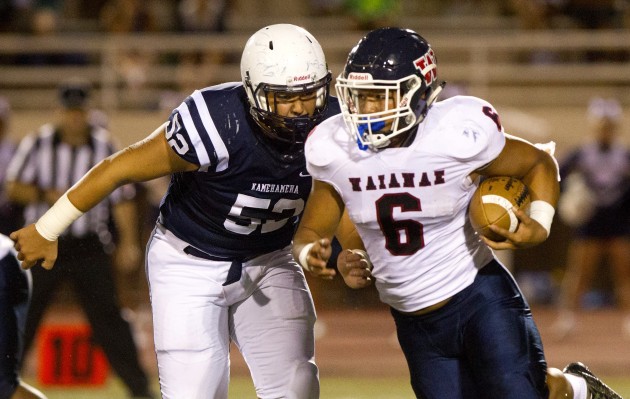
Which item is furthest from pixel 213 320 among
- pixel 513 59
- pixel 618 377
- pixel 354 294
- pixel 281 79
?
pixel 513 59

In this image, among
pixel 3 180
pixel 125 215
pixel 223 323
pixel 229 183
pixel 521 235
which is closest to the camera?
pixel 521 235

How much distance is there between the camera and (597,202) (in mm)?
8273

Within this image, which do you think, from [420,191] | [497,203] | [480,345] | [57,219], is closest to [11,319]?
[57,219]

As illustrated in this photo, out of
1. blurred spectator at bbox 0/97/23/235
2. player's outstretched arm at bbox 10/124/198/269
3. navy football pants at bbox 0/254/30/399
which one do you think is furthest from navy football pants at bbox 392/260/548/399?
blurred spectator at bbox 0/97/23/235

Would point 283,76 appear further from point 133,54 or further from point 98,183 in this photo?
point 133,54

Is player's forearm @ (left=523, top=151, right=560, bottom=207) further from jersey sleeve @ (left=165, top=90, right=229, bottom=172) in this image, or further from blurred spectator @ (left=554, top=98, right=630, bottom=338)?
blurred spectator @ (left=554, top=98, right=630, bottom=338)

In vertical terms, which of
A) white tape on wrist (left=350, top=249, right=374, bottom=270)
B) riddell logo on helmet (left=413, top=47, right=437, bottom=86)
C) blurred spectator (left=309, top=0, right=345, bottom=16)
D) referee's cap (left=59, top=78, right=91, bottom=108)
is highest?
riddell logo on helmet (left=413, top=47, right=437, bottom=86)

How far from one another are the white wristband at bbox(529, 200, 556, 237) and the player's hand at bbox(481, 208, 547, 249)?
0.08m

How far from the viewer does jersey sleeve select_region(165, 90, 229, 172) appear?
3.79 meters

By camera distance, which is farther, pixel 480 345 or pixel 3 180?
pixel 3 180

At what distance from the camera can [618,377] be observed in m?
6.79

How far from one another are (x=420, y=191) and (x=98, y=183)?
108 centimetres

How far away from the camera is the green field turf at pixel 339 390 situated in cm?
626

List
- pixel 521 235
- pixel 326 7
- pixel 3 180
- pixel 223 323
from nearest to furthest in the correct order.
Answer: pixel 521 235
pixel 223 323
pixel 3 180
pixel 326 7
